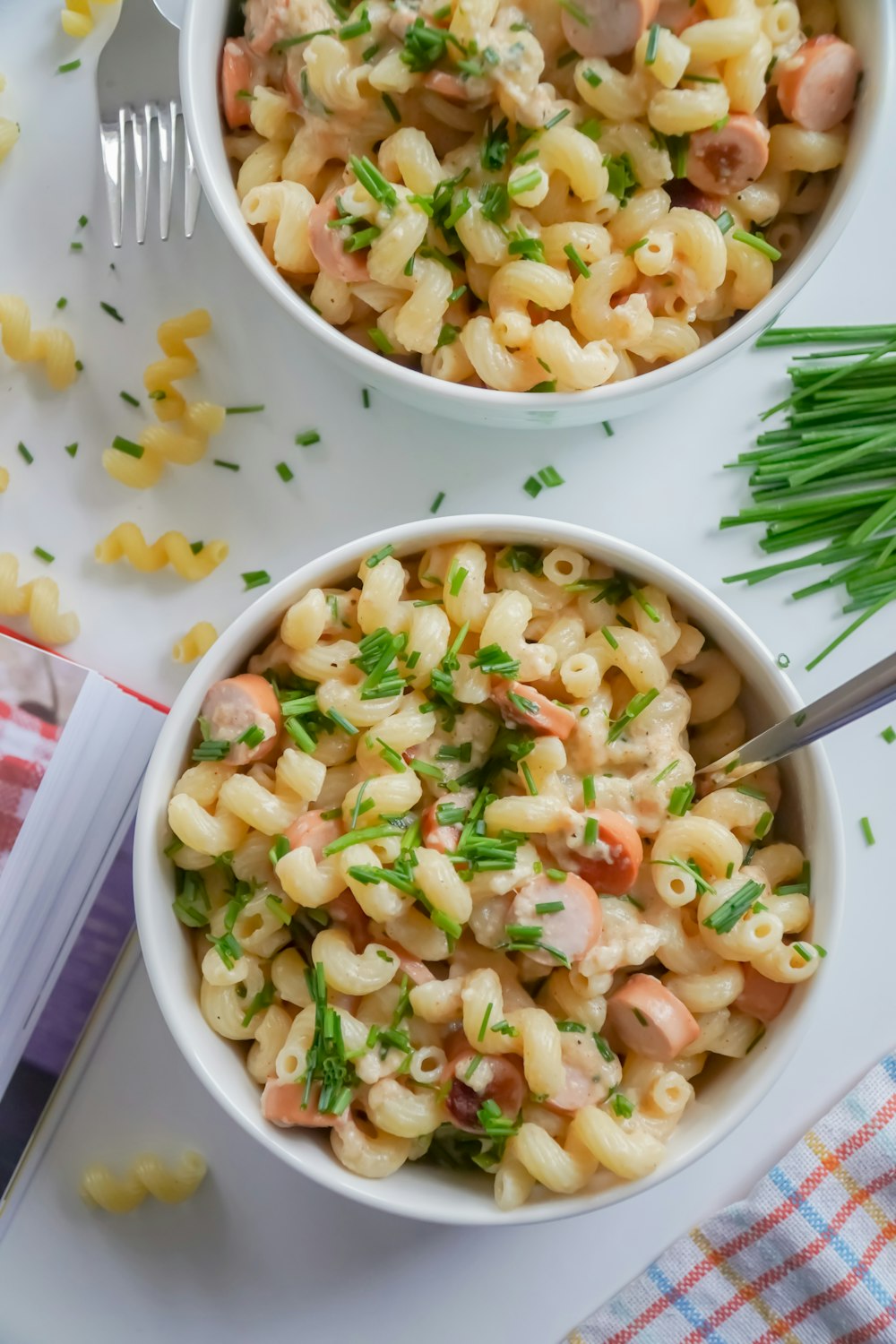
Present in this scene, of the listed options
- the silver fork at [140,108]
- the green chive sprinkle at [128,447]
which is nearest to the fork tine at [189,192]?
the silver fork at [140,108]

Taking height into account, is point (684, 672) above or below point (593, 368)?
below

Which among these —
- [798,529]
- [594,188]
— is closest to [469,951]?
[798,529]

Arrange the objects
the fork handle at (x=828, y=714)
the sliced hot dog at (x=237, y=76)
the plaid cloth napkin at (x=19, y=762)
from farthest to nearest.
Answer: the plaid cloth napkin at (x=19, y=762) < the sliced hot dog at (x=237, y=76) < the fork handle at (x=828, y=714)

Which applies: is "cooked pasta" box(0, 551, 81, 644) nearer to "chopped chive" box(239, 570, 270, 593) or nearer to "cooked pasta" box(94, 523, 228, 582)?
"cooked pasta" box(94, 523, 228, 582)

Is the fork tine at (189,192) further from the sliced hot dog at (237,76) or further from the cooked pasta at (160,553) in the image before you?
the cooked pasta at (160,553)

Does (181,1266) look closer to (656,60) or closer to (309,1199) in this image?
(309,1199)

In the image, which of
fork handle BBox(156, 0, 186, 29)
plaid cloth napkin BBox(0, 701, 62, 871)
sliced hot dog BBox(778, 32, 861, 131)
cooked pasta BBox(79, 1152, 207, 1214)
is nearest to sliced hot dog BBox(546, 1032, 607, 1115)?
cooked pasta BBox(79, 1152, 207, 1214)

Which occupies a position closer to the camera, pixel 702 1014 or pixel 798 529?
pixel 702 1014
